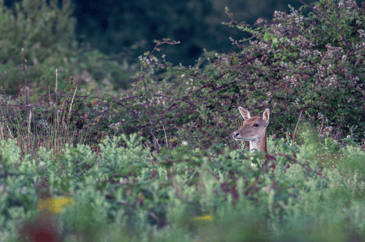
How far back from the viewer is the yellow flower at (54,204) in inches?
111

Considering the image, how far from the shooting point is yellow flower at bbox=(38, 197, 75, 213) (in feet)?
9.23

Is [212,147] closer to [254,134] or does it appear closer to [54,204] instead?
[254,134]

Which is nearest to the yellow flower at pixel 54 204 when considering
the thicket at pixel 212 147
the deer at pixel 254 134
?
the thicket at pixel 212 147

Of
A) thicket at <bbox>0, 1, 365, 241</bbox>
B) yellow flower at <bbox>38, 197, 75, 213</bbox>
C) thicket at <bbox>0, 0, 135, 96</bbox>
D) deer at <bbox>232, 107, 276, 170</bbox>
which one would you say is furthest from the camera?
thicket at <bbox>0, 0, 135, 96</bbox>

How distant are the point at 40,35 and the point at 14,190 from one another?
10210 mm

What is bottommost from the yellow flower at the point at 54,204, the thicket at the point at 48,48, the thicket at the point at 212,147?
the yellow flower at the point at 54,204

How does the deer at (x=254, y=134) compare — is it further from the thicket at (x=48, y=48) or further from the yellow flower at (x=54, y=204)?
the thicket at (x=48, y=48)

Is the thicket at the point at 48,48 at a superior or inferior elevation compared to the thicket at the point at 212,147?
superior

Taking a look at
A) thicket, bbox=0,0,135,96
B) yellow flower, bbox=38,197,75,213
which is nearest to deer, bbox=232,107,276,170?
yellow flower, bbox=38,197,75,213

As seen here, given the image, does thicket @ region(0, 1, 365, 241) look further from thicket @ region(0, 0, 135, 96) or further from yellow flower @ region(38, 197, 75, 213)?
thicket @ region(0, 0, 135, 96)

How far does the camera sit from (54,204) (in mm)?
2902

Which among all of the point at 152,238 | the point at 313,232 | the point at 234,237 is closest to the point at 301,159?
the point at 313,232

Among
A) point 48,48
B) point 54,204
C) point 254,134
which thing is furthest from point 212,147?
point 48,48

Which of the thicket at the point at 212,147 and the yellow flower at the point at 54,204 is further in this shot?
the yellow flower at the point at 54,204
